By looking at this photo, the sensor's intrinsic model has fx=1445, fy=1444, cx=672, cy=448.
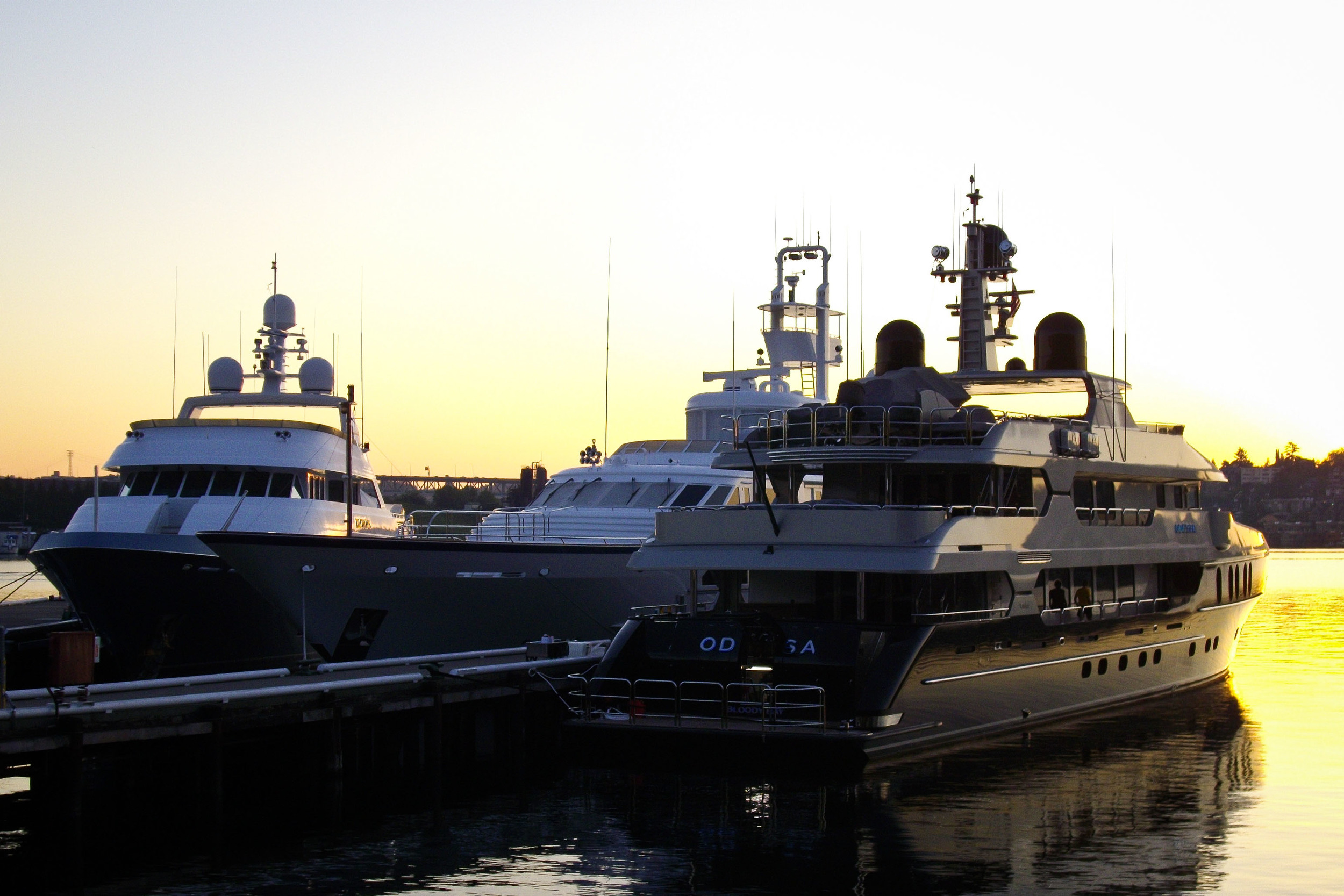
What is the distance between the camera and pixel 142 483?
3253 centimetres

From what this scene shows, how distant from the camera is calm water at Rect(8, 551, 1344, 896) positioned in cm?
1581

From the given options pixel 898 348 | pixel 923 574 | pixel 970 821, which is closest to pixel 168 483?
pixel 898 348

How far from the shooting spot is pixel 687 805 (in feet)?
63.5

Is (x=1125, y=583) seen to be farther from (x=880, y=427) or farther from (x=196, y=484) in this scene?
(x=196, y=484)

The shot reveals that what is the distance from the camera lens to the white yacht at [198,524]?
28484 millimetres

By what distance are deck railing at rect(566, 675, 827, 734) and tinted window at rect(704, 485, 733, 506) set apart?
428 inches

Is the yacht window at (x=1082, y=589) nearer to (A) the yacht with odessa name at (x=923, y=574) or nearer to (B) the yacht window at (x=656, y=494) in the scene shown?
(A) the yacht with odessa name at (x=923, y=574)

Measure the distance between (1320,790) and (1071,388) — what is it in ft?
33.5

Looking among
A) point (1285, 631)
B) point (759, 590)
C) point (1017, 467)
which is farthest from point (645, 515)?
point (1285, 631)

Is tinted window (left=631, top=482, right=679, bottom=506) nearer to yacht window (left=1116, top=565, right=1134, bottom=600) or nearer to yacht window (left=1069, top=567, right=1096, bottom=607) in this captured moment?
yacht window (left=1069, top=567, right=1096, bottom=607)

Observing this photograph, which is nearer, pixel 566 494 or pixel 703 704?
pixel 703 704

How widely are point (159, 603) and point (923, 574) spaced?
15657 mm

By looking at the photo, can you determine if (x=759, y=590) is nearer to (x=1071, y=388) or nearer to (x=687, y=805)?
(x=687, y=805)

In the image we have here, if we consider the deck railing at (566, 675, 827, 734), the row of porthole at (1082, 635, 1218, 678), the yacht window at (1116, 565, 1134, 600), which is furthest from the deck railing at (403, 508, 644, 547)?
the yacht window at (1116, 565, 1134, 600)
